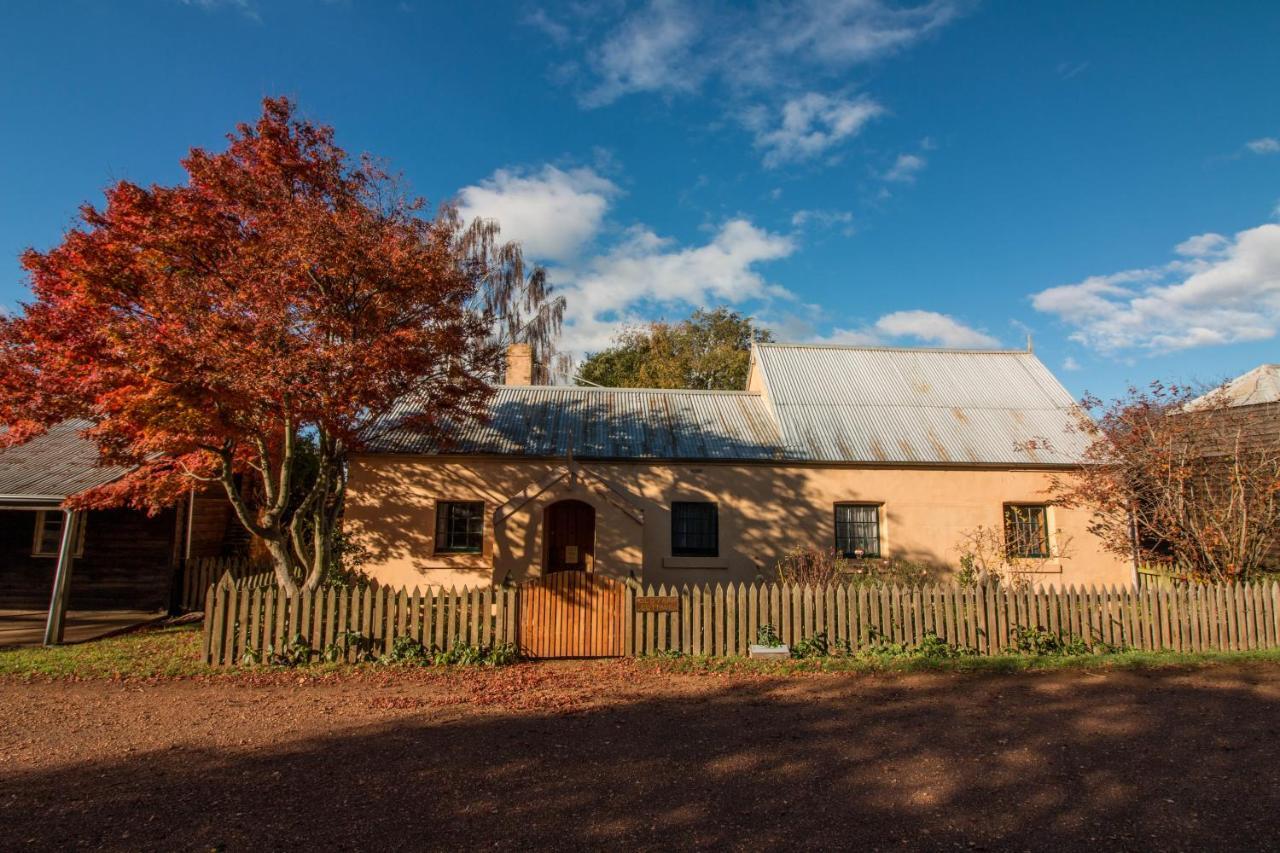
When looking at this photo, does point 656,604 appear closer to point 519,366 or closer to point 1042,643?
point 1042,643

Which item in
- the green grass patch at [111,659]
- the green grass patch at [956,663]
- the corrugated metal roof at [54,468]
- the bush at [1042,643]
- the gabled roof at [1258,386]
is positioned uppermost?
the gabled roof at [1258,386]

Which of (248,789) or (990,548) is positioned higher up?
(990,548)

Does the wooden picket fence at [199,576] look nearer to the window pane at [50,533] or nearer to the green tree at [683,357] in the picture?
the window pane at [50,533]

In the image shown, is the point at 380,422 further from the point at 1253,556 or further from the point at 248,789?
the point at 1253,556

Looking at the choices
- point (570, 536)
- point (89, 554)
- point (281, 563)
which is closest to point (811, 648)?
point (570, 536)

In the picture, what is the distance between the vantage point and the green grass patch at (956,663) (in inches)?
417

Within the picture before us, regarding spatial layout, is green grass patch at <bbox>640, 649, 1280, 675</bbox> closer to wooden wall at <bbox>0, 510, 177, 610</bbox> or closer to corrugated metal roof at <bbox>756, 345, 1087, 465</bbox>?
corrugated metal roof at <bbox>756, 345, 1087, 465</bbox>

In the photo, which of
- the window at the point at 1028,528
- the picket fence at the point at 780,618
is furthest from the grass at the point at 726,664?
the window at the point at 1028,528

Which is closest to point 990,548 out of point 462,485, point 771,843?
point 462,485

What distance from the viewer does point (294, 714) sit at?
8305 millimetres

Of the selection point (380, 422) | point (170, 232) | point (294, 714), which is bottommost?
point (294, 714)

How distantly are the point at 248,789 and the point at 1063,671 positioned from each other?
10.4 meters

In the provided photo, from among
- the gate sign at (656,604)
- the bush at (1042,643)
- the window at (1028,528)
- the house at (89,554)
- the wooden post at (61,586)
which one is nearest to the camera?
the gate sign at (656,604)

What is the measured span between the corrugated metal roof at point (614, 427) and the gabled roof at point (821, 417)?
3 centimetres
